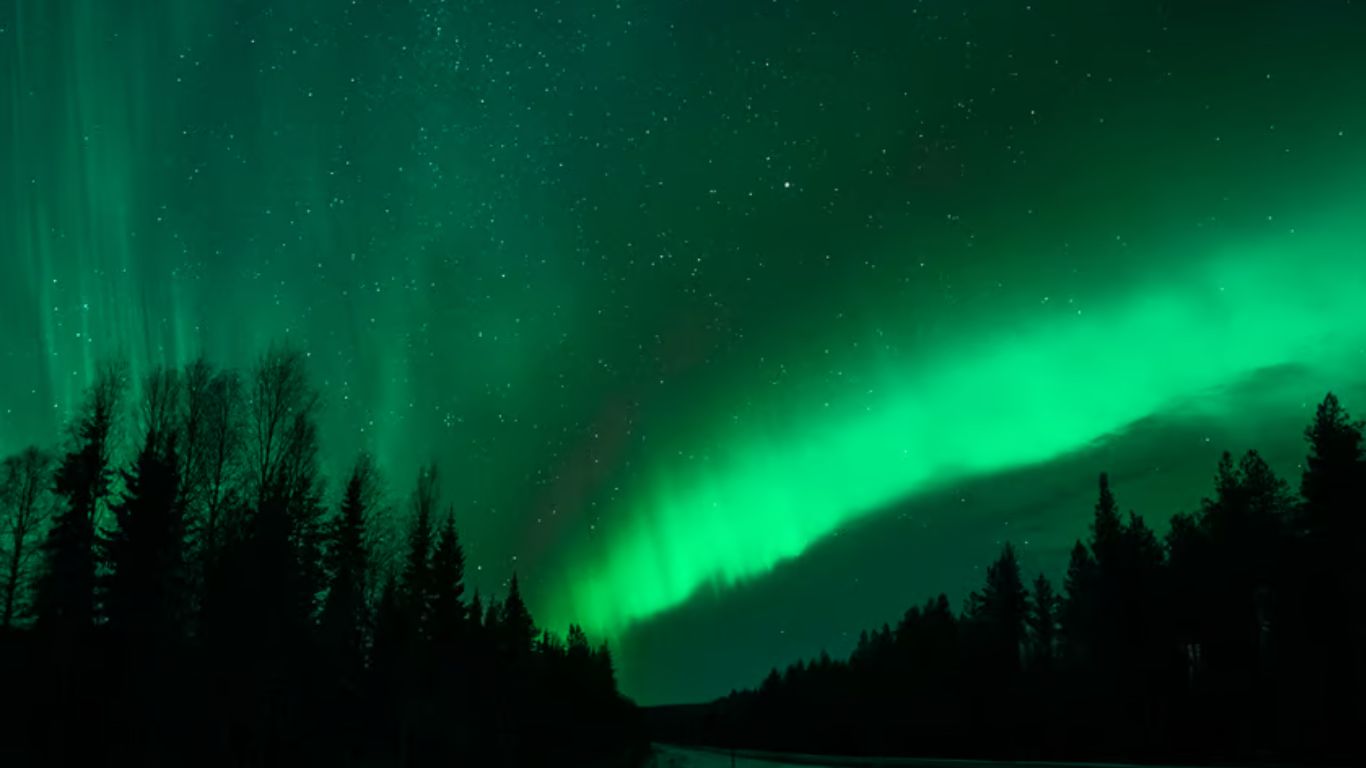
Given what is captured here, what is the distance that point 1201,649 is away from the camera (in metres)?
63.3

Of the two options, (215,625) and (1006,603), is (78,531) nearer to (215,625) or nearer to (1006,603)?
(215,625)

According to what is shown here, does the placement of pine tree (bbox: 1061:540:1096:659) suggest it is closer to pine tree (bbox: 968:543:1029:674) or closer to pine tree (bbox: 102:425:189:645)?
pine tree (bbox: 968:543:1029:674)

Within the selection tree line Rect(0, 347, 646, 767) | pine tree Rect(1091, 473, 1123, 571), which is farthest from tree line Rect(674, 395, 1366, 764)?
tree line Rect(0, 347, 646, 767)

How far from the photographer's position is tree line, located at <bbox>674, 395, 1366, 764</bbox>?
50.2m

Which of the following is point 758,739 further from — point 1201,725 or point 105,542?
point 105,542

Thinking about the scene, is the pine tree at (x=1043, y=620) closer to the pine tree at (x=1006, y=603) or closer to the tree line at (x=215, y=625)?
the pine tree at (x=1006, y=603)

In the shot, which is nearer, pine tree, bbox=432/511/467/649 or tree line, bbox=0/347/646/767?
tree line, bbox=0/347/646/767

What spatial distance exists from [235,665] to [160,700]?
274cm

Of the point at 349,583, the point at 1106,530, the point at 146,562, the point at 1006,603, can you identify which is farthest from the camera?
the point at 1006,603

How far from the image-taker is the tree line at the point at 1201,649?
5022cm

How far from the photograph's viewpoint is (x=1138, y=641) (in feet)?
209

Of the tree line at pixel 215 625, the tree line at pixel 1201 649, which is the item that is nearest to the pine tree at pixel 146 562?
the tree line at pixel 215 625

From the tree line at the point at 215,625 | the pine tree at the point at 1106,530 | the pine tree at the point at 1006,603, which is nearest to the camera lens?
the tree line at the point at 215,625

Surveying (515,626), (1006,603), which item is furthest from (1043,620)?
(515,626)
